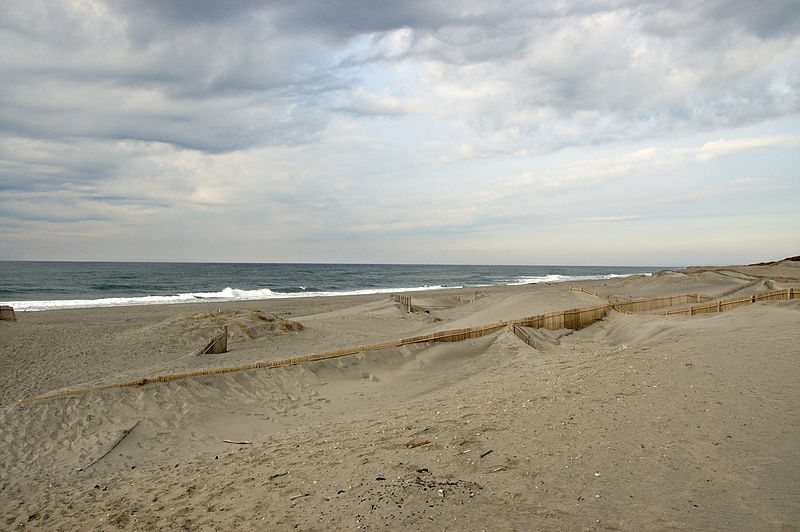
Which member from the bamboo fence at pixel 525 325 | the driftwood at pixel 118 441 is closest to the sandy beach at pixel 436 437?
the driftwood at pixel 118 441

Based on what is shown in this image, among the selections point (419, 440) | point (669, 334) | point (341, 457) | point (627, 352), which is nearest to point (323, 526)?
point (341, 457)

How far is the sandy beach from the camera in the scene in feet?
12.3

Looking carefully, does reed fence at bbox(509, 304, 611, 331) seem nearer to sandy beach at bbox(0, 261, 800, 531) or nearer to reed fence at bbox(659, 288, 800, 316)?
sandy beach at bbox(0, 261, 800, 531)

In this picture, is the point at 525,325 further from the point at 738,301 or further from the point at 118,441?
the point at 118,441

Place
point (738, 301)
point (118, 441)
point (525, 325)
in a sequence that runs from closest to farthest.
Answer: point (118, 441), point (738, 301), point (525, 325)

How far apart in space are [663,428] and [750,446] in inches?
30.7

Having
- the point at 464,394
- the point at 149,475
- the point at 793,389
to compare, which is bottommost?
the point at 149,475

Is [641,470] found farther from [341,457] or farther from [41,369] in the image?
[41,369]

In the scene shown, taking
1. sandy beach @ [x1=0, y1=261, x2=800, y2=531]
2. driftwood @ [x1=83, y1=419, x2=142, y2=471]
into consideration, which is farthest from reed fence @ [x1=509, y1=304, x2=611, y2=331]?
driftwood @ [x1=83, y1=419, x2=142, y2=471]

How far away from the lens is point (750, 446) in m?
4.47

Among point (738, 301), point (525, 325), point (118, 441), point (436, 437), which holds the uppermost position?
point (738, 301)

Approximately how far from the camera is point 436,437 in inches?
217

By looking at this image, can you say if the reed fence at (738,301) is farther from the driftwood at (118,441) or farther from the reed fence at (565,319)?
the driftwood at (118,441)

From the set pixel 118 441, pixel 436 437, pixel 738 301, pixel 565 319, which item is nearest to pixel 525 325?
pixel 565 319
